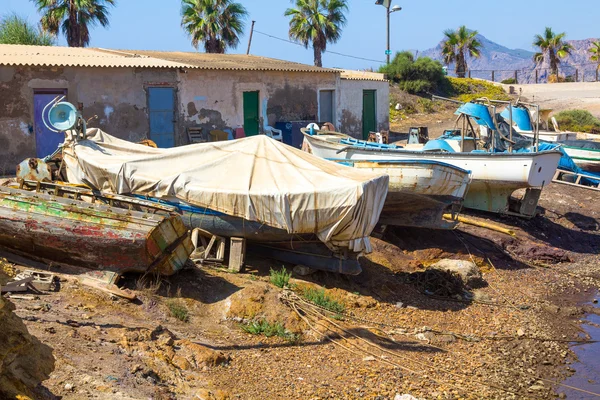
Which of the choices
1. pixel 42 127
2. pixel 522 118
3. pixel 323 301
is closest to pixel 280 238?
pixel 323 301

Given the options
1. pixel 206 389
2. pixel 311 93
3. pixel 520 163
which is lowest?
pixel 206 389

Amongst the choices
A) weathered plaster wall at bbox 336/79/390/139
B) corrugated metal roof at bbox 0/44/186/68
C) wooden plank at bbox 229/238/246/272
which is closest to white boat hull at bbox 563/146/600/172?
weathered plaster wall at bbox 336/79/390/139

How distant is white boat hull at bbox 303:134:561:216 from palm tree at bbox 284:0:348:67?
76.5 ft

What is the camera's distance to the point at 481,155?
50.3 feet

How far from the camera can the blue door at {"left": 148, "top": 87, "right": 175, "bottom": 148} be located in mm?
18094

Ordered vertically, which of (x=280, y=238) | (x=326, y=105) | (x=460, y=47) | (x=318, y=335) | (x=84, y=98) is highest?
(x=460, y=47)

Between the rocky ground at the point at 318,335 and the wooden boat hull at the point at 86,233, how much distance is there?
0.34 m

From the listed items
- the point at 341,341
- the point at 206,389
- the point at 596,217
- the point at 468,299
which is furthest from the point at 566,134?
the point at 206,389

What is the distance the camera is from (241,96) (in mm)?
20391

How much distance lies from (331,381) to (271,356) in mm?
841

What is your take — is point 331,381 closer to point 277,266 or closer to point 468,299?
point 277,266

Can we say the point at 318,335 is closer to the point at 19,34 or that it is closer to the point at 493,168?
the point at 493,168

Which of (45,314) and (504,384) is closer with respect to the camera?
(45,314)

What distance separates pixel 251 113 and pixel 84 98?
5.67 metres
